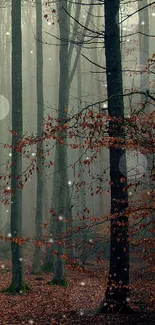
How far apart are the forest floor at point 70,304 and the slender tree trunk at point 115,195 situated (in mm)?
384

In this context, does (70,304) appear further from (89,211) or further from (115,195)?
(89,211)

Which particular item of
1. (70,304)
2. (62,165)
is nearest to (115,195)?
(70,304)

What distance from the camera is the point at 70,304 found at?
1112 centimetres

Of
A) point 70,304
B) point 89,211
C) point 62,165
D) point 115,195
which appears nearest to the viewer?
point 89,211

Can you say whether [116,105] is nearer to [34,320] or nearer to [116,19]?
[116,19]

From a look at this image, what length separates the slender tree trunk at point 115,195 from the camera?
9.22 meters

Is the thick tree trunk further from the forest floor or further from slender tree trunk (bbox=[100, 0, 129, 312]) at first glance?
slender tree trunk (bbox=[100, 0, 129, 312])

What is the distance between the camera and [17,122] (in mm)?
13211

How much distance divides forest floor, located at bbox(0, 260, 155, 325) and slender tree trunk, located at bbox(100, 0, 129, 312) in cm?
38

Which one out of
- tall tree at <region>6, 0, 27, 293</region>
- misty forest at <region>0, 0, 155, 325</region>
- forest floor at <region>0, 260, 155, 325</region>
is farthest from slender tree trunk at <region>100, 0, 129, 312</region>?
tall tree at <region>6, 0, 27, 293</region>

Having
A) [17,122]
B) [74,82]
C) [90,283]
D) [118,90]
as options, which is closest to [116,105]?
[118,90]

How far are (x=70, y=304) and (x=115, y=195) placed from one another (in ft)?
12.2

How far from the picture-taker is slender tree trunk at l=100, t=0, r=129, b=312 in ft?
30.2

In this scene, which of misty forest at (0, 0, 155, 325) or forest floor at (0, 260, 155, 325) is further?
forest floor at (0, 260, 155, 325)
